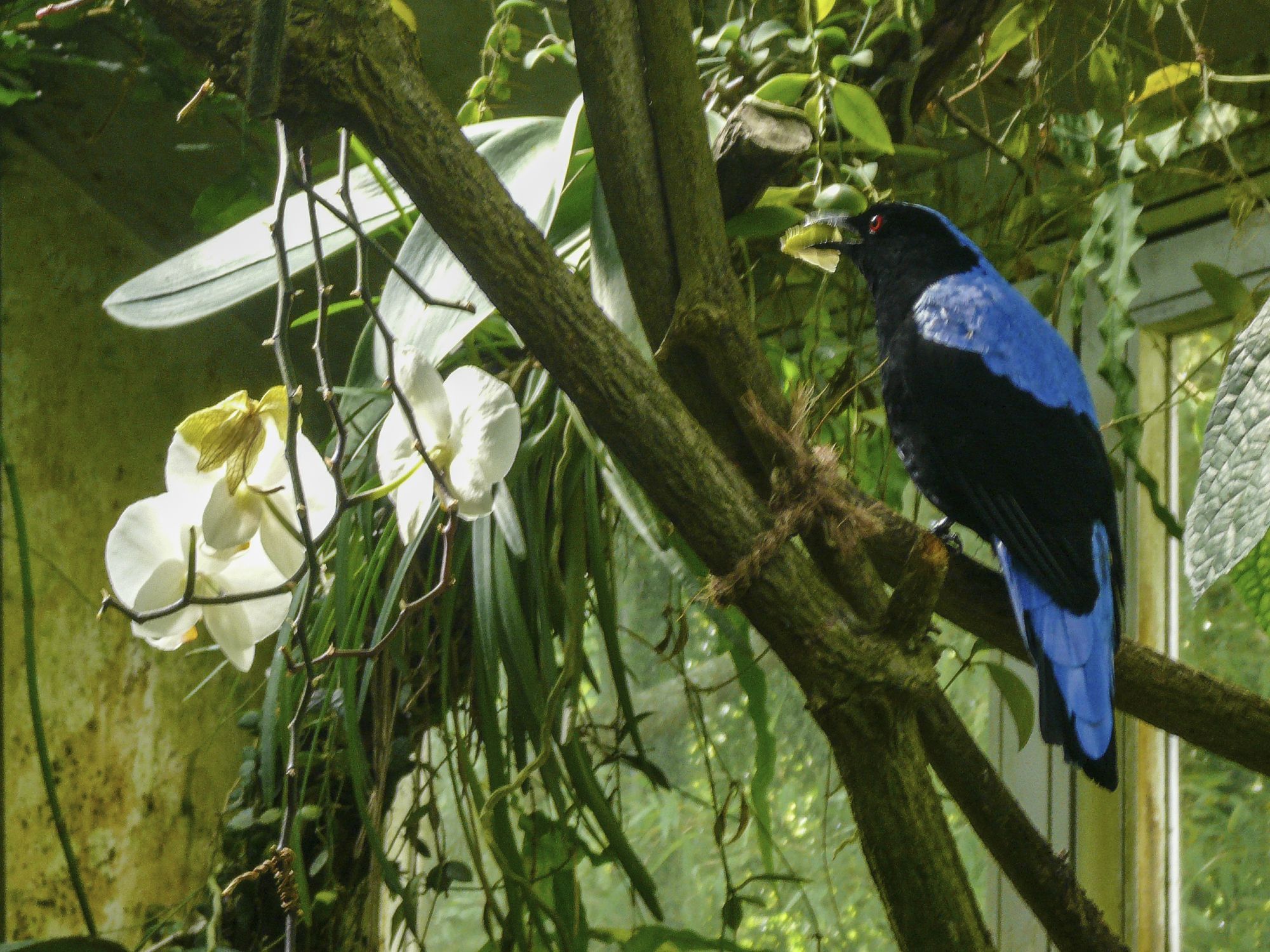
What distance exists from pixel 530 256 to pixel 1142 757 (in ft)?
3.79

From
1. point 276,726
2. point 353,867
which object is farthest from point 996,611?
point 353,867

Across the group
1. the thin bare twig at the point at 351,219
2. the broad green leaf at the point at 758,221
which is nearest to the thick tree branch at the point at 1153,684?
the broad green leaf at the point at 758,221

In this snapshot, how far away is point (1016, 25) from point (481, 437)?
2.79 feet

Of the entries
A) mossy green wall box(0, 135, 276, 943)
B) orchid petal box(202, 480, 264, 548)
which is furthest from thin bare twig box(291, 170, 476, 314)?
mossy green wall box(0, 135, 276, 943)

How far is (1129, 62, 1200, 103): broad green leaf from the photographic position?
1110mm

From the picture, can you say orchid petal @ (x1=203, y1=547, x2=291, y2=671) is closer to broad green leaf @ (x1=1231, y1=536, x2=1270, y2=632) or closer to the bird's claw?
broad green leaf @ (x1=1231, y1=536, x2=1270, y2=632)

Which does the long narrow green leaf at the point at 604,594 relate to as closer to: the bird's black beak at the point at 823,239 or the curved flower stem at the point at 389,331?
the bird's black beak at the point at 823,239

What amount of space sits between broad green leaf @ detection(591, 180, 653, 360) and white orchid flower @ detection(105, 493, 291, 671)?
27 cm

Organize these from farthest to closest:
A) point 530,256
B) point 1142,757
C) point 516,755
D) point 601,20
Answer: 1. point 1142,757
2. point 516,755
3. point 601,20
4. point 530,256

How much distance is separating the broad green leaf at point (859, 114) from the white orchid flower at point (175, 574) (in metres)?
0.65

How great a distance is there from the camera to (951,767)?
0.74m

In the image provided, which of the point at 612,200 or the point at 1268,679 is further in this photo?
the point at 1268,679

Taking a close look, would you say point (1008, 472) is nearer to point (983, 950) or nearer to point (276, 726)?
point (983, 950)

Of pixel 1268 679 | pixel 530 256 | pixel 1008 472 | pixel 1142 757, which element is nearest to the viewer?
pixel 530 256
